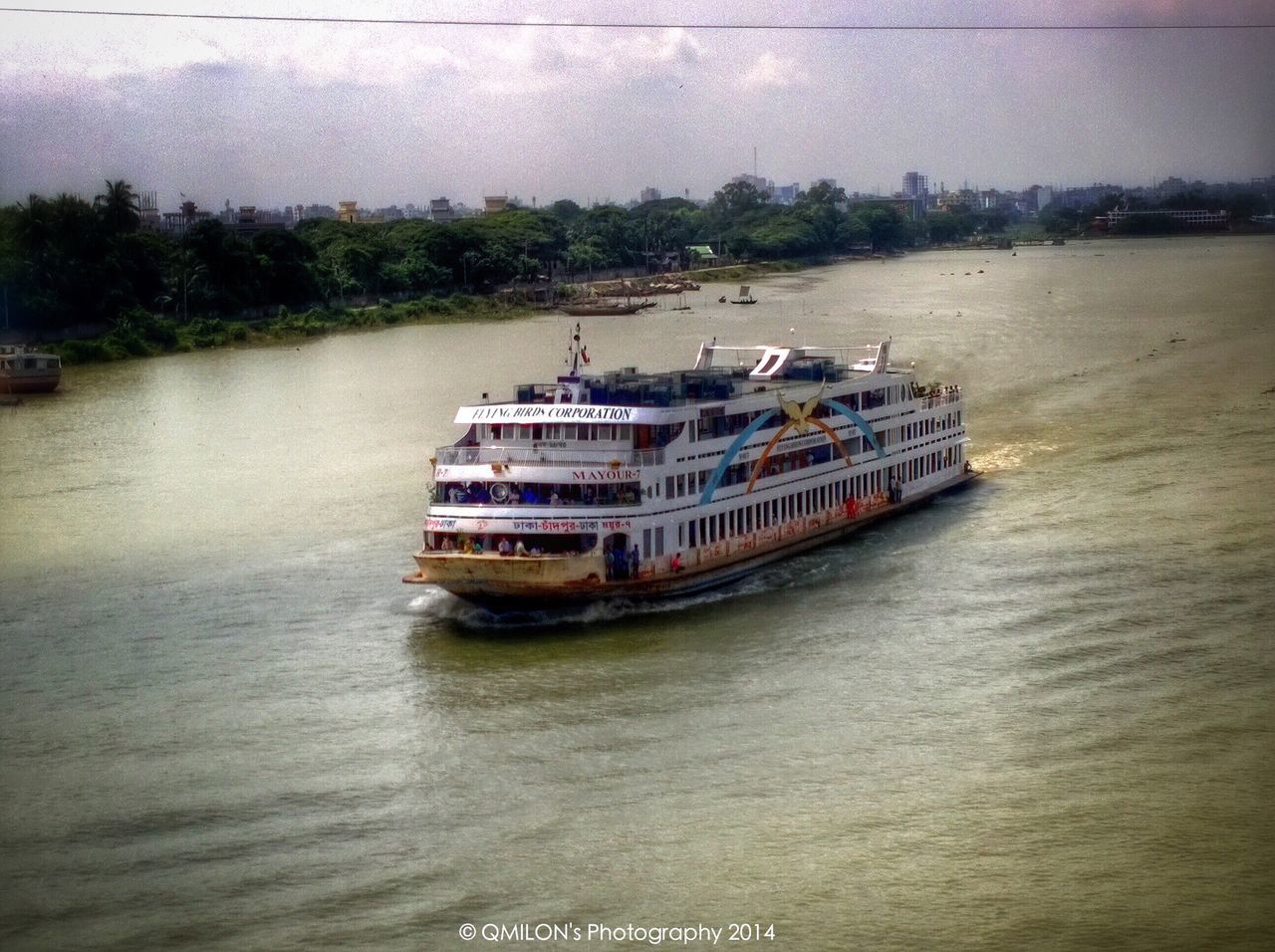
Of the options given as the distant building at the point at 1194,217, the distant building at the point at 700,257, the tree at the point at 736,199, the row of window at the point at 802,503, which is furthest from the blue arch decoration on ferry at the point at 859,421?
the tree at the point at 736,199

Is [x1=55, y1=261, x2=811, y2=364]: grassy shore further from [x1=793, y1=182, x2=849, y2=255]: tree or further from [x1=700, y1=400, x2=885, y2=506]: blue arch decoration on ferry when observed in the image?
[x1=793, y1=182, x2=849, y2=255]: tree

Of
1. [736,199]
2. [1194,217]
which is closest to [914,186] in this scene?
[736,199]

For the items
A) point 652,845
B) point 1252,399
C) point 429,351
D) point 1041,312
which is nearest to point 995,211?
point 1041,312

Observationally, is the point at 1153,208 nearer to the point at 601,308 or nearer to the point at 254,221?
the point at 601,308

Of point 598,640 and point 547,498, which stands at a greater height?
point 547,498

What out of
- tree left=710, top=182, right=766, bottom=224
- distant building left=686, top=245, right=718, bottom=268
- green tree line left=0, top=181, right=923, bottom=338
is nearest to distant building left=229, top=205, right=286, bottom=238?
green tree line left=0, top=181, right=923, bottom=338

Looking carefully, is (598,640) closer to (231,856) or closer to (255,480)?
(231,856)
